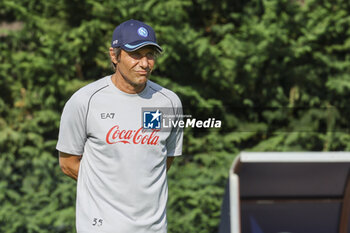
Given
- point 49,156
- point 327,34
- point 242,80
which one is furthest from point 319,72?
point 49,156

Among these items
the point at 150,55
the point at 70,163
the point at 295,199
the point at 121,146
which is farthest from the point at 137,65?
the point at 295,199

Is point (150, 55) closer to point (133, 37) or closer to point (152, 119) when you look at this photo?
point (133, 37)

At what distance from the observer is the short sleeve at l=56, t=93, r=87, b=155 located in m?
2.57

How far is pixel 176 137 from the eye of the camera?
2920 millimetres

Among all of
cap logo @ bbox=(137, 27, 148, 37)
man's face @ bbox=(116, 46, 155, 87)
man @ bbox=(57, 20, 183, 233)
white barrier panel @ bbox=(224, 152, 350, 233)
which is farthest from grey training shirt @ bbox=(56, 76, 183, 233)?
white barrier panel @ bbox=(224, 152, 350, 233)

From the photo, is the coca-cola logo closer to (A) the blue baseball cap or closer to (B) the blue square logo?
(B) the blue square logo

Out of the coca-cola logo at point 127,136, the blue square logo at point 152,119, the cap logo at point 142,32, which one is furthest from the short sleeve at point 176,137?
the cap logo at point 142,32

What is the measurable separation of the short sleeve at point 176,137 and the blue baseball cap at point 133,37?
1.28 feet

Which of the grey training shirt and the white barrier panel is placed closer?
the grey training shirt

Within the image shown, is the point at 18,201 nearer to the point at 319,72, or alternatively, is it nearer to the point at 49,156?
the point at 49,156

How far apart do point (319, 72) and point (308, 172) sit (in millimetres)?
2918

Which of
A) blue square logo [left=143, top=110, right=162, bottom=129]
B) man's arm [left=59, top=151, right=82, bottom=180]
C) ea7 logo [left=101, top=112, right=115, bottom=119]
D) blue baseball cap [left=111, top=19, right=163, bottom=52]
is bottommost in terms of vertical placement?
man's arm [left=59, top=151, right=82, bottom=180]

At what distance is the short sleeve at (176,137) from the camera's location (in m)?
2.82

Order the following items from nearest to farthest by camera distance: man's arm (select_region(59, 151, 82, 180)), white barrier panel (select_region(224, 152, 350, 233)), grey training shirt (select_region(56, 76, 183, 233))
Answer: grey training shirt (select_region(56, 76, 183, 233))
man's arm (select_region(59, 151, 82, 180))
white barrier panel (select_region(224, 152, 350, 233))
